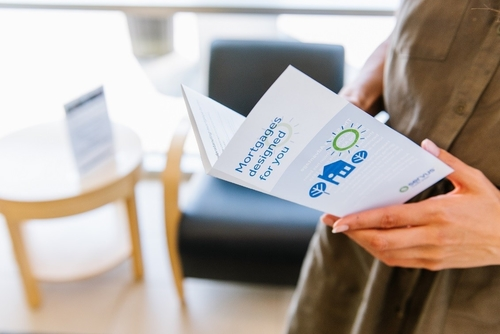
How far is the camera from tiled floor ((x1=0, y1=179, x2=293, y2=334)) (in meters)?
1.58

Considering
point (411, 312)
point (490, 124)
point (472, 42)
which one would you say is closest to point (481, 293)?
point (411, 312)

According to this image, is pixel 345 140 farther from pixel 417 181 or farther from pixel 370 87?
pixel 370 87

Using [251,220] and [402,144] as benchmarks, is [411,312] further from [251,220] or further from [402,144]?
[251,220]

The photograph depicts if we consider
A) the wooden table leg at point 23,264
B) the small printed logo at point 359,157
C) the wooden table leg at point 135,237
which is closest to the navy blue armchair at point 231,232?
the wooden table leg at point 135,237

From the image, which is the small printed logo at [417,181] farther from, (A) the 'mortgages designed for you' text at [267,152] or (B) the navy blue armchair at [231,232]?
(B) the navy blue armchair at [231,232]

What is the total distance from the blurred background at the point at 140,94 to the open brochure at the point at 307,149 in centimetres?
113

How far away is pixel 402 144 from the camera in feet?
1.78

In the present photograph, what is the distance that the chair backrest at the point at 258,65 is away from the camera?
1.71 meters

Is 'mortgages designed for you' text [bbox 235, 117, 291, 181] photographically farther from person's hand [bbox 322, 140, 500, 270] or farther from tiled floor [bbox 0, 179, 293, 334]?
tiled floor [bbox 0, 179, 293, 334]

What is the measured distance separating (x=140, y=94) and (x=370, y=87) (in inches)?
66.3

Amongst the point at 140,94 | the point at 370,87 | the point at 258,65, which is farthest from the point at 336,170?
the point at 140,94

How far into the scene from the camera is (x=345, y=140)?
0.52 m

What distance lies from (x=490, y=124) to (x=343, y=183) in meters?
0.21

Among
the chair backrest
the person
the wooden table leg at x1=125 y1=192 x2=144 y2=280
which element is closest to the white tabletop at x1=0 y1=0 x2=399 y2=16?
the chair backrest
